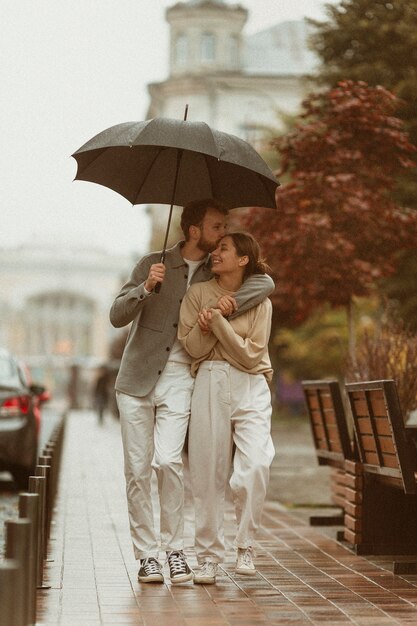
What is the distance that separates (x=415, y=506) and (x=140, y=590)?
2.54 metres

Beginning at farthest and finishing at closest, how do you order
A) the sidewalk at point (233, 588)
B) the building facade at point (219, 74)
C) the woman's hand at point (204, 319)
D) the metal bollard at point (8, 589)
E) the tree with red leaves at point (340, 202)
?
the building facade at point (219, 74) → the tree with red leaves at point (340, 202) → the woman's hand at point (204, 319) → the sidewalk at point (233, 588) → the metal bollard at point (8, 589)

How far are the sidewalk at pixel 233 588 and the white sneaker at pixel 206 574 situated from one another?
0.05 m

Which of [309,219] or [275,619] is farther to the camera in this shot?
[309,219]

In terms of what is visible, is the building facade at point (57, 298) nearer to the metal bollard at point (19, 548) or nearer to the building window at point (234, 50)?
the building window at point (234, 50)

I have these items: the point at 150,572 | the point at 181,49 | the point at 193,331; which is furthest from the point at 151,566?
the point at 181,49

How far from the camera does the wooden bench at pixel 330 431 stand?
10.5m

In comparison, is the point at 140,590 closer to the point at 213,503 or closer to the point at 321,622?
the point at 213,503

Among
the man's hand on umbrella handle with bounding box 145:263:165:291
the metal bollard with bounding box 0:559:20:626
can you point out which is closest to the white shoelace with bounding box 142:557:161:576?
the man's hand on umbrella handle with bounding box 145:263:165:291

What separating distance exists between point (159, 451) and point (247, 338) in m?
0.78

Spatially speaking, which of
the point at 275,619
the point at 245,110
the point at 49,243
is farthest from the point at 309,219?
the point at 49,243

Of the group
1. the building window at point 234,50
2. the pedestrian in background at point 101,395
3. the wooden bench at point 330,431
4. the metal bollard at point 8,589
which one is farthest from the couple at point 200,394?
the building window at point 234,50

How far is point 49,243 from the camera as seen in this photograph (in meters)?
132

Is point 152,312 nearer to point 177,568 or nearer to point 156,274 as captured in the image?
point 156,274

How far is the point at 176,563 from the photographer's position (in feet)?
26.3
